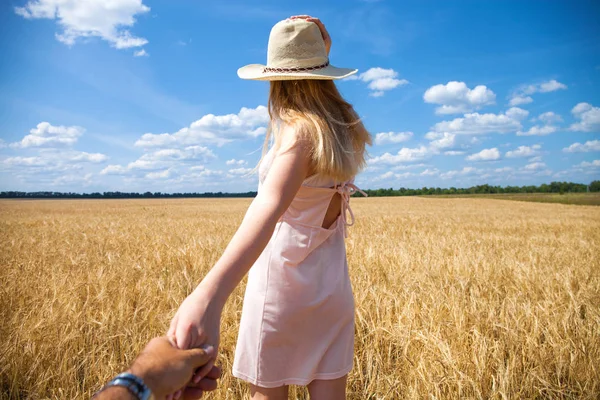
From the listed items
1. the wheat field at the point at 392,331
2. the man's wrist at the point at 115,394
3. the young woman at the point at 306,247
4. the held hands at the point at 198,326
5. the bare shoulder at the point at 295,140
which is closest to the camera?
the man's wrist at the point at 115,394

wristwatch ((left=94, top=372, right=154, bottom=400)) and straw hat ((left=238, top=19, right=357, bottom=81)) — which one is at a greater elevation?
straw hat ((left=238, top=19, right=357, bottom=81))

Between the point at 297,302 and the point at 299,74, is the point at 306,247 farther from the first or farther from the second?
the point at 299,74

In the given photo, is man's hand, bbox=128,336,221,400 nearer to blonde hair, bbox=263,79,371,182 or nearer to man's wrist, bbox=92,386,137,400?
man's wrist, bbox=92,386,137,400

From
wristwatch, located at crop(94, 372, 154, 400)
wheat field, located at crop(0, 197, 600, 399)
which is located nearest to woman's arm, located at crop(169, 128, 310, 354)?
wristwatch, located at crop(94, 372, 154, 400)

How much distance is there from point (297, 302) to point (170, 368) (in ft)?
2.25

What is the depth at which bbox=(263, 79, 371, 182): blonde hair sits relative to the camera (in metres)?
1.08

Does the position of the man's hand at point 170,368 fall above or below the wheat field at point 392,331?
above

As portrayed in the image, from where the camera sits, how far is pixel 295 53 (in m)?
1.26

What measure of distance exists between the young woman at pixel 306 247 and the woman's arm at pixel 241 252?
0.31 ft

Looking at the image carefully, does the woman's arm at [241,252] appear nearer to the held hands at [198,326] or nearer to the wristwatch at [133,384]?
the held hands at [198,326]

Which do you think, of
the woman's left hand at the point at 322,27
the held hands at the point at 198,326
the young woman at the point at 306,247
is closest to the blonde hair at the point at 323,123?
the young woman at the point at 306,247

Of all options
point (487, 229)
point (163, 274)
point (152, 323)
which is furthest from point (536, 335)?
point (487, 229)

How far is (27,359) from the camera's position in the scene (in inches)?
87.6

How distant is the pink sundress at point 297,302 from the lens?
3.95ft
